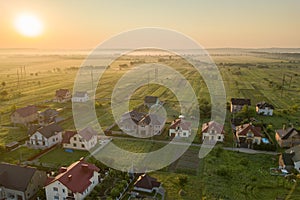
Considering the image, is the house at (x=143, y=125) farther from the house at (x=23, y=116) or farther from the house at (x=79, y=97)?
the house at (x=79, y=97)

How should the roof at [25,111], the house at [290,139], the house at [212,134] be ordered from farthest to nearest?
the roof at [25,111]
the house at [212,134]
the house at [290,139]

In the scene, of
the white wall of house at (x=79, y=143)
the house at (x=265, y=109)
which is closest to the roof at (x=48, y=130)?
the white wall of house at (x=79, y=143)

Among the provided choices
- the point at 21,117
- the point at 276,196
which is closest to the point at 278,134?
the point at 276,196

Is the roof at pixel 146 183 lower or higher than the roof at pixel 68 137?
lower

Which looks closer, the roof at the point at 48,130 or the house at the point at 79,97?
the roof at the point at 48,130

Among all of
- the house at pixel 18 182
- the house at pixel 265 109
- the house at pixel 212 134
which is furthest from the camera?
the house at pixel 265 109

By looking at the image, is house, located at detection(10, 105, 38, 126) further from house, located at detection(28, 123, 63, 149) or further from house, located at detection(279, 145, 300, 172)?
house, located at detection(279, 145, 300, 172)

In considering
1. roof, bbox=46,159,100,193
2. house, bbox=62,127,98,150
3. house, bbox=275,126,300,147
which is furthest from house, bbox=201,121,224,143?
roof, bbox=46,159,100,193
